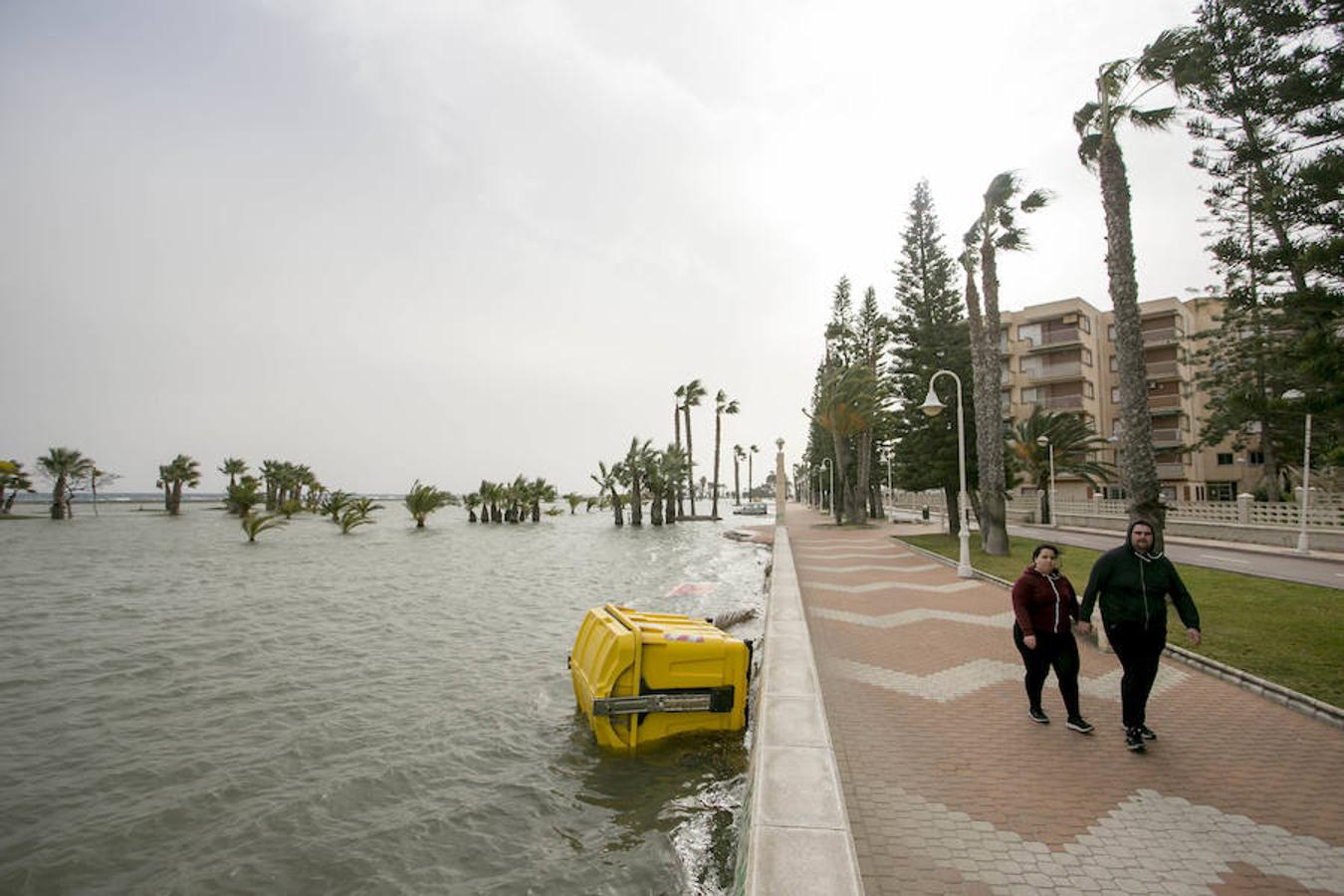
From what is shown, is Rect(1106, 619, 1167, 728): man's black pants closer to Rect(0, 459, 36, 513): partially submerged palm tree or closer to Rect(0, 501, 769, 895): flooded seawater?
Rect(0, 501, 769, 895): flooded seawater

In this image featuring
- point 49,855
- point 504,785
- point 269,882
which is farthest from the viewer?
point 504,785

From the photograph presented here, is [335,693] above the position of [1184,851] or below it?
below

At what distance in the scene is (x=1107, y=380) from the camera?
171 ft

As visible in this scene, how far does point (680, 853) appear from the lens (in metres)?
4.58

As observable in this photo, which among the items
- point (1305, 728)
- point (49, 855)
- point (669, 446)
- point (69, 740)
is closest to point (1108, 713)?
point (1305, 728)

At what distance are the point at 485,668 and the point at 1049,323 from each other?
55.1 metres

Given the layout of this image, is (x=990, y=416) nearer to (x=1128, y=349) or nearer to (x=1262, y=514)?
(x=1128, y=349)

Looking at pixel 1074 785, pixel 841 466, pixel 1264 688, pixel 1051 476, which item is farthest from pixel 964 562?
pixel 841 466

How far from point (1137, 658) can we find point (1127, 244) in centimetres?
1002

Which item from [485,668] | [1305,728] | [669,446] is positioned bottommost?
[485,668]

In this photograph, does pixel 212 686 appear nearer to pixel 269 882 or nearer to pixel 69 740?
pixel 69 740

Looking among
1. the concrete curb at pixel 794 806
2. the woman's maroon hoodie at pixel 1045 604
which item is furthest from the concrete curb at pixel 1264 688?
the concrete curb at pixel 794 806

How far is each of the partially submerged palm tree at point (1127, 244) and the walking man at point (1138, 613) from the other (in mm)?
6694

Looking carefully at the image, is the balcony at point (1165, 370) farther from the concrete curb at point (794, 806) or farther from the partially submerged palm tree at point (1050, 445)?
the concrete curb at point (794, 806)
